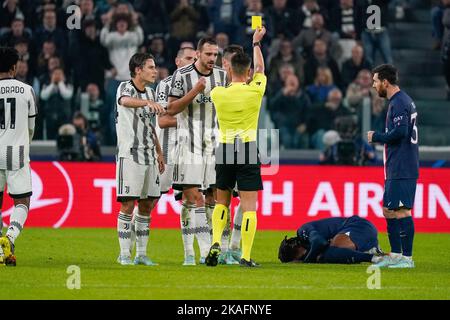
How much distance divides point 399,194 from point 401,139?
1.82ft

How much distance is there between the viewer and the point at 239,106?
35.3 feet

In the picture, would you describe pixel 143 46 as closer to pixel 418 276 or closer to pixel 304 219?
pixel 304 219

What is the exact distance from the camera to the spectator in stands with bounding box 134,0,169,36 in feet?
64.2

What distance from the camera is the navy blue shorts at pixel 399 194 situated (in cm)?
1120

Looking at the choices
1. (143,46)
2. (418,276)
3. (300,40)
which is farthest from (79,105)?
(418,276)

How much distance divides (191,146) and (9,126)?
1.86m

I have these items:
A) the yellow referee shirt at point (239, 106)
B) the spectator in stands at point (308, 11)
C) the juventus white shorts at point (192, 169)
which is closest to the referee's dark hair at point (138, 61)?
the yellow referee shirt at point (239, 106)

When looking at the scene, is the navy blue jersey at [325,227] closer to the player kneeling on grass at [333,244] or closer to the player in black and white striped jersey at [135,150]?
the player kneeling on grass at [333,244]

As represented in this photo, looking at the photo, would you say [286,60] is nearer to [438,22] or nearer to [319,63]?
[319,63]

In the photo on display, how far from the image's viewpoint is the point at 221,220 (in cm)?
1094

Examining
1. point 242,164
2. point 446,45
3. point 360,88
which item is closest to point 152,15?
point 360,88

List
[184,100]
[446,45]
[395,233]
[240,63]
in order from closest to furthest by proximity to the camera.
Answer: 1. [240,63]
2. [184,100]
3. [395,233]
4. [446,45]

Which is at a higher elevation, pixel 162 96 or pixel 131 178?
pixel 162 96

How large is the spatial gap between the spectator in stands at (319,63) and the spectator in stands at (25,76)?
15.0ft
